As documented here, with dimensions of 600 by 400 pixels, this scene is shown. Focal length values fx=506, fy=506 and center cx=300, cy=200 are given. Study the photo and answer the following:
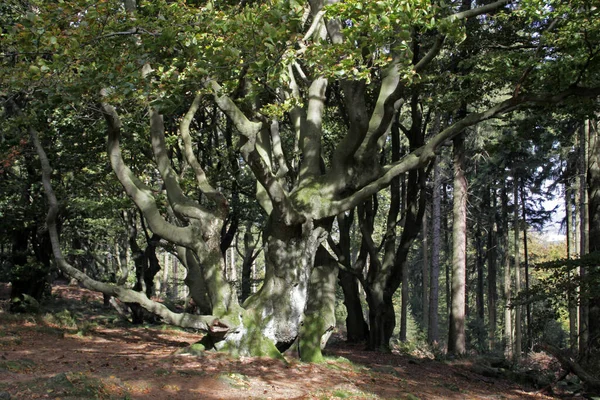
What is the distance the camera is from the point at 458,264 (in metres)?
15.3

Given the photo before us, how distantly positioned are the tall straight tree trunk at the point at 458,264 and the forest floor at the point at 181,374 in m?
1.25

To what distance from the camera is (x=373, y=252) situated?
1506cm

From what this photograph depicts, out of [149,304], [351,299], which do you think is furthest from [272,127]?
[351,299]

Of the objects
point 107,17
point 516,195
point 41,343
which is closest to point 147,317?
point 41,343

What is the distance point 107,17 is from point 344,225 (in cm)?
1014

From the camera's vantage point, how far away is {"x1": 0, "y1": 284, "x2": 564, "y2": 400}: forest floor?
6387mm

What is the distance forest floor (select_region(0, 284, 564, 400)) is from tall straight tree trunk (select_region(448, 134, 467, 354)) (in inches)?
49.1

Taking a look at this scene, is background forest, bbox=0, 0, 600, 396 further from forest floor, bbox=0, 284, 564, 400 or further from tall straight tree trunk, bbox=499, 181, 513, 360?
tall straight tree trunk, bbox=499, 181, 513, 360

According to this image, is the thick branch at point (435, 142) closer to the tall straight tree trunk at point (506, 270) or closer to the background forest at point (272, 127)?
the background forest at point (272, 127)

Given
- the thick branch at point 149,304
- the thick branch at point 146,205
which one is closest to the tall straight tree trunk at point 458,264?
the thick branch at point 149,304

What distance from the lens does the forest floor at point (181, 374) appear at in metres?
6.39

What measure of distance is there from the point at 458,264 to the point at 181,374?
1011cm

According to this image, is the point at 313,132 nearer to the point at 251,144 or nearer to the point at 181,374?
the point at 251,144

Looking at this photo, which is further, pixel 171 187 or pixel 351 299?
pixel 351 299
